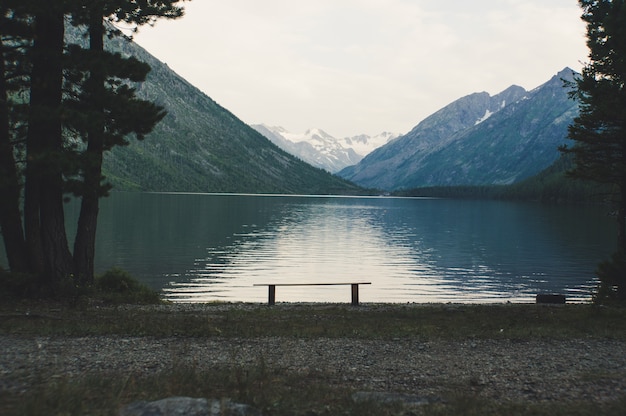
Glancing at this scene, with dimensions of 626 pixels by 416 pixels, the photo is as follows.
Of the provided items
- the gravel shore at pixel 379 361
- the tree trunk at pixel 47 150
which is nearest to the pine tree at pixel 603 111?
the gravel shore at pixel 379 361

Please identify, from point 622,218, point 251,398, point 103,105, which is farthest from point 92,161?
point 622,218

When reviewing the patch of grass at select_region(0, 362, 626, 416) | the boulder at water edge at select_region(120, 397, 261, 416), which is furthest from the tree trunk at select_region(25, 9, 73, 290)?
the boulder at water edge at select_region(120, 397, 261, 416)

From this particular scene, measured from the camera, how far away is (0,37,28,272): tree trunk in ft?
72.5

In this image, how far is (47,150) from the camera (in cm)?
2192

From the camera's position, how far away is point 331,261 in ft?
234

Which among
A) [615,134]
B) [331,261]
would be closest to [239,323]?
[615,134]

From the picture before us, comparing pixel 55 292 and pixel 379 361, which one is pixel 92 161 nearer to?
pixel 55 292

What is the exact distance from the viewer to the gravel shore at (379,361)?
39.8ft

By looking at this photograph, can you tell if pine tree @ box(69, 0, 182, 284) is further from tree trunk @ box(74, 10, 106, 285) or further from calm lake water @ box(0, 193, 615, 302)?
calm lake water @ box(0, 193, 615, 302)

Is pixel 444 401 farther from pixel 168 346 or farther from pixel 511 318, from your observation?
pixel 511 318

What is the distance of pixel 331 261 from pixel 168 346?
2196 inches

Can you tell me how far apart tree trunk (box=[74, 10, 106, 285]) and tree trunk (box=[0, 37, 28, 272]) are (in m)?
2.53

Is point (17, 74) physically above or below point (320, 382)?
above

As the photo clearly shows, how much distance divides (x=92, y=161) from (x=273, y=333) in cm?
1108
